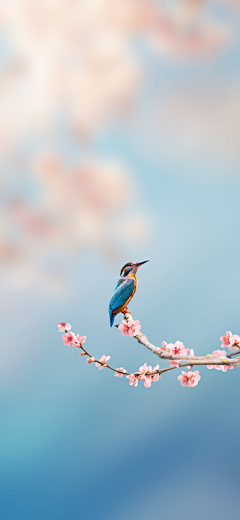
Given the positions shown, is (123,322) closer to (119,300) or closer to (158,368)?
(119,300)

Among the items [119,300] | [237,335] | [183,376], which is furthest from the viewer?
[119,300]

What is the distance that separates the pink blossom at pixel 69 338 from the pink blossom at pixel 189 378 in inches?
48.0

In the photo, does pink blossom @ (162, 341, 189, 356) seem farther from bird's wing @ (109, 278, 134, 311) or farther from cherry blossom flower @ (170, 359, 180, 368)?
bird's wing @ (109, 278, 134, 311)

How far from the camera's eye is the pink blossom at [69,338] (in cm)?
379

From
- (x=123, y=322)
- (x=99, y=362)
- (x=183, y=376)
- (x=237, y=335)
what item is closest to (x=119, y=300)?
(x=123, y=322)

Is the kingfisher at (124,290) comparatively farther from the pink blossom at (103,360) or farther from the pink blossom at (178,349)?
the pink blossom at (178,349)

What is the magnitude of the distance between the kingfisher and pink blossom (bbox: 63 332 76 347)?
0.45 metres

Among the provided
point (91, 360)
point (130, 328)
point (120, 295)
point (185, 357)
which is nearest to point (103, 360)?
point (91, 360)

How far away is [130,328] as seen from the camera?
3.65 metres

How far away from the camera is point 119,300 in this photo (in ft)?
12.9

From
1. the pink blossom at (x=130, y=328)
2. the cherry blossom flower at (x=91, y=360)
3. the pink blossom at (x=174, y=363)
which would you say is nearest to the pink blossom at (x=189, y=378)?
the pink blossom at (x=174, y=363)

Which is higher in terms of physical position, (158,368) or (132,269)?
(132,269)

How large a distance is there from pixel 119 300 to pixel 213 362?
1.20 metres

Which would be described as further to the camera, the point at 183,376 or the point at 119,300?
the point at 119,300
